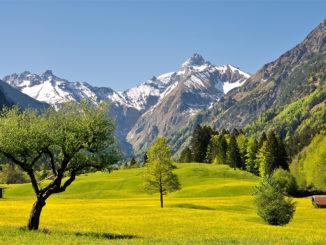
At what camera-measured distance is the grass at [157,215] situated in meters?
25.3

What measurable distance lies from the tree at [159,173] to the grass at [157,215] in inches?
164

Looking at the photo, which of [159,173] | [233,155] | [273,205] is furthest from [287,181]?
[273,205]

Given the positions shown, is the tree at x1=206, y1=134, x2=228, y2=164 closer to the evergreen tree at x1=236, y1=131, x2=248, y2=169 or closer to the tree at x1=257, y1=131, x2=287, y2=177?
the evergreen tree at x1=236, y1=131, x2=248, y2=169

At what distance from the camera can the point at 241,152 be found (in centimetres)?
13475

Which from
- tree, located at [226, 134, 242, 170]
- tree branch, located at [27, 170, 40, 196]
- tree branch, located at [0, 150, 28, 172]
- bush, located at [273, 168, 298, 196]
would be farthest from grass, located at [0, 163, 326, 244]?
bush, located at [273, 168, 298, 196]

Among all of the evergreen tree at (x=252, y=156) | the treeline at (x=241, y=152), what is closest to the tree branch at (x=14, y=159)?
the treeline at (x=241, y=152)

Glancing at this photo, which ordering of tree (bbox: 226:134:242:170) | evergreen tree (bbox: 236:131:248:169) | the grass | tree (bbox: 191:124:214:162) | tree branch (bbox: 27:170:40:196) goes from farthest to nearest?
tree (bbox: 191:124:214:162) < evergreen tree (bbox: 236:131:248:169) < tree (bbox: 226:134:242:170) < tree branch (bbox: 27:170:40:196) < the grass

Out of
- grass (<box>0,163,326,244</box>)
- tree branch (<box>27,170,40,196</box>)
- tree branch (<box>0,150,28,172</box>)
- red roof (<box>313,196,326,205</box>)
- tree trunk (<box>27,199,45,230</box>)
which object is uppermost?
tree branch (<box>0,150,28,172</box>)

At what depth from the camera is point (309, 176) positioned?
393 ft

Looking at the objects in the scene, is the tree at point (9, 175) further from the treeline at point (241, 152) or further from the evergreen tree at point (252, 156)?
the evergreen tree at point (252, 156)

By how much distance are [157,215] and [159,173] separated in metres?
16.9

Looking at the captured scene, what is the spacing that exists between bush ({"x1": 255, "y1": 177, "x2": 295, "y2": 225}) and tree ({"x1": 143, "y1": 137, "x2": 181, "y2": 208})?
75.3 feet

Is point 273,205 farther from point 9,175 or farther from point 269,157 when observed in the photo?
point 9,175

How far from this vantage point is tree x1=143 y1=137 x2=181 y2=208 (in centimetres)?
6544
